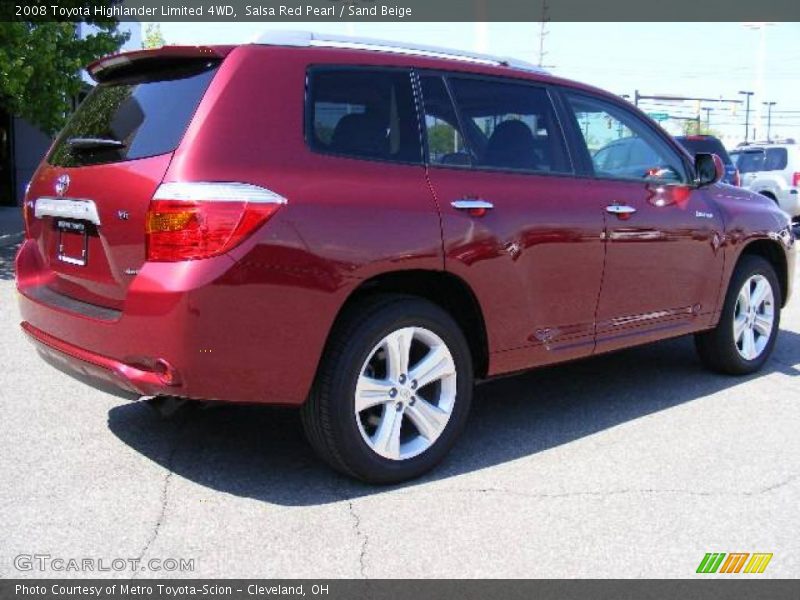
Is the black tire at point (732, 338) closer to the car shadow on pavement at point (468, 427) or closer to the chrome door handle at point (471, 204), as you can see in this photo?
the car shadow on pavement at point (468, 427)

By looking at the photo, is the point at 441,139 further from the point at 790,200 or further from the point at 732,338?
the point at 790,200

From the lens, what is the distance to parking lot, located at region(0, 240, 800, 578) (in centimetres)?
302

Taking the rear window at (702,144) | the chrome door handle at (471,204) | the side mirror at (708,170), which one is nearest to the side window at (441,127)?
the chrome door handle at (471,204)

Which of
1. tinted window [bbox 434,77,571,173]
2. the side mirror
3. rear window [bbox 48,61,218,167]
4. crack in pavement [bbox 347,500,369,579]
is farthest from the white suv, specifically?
rear window [bbox 48,61,218,167]

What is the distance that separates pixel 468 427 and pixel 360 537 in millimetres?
1471

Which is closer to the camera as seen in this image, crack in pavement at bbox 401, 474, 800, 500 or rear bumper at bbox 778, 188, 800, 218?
crack in pavement at bbox 401, 474, 800, 500

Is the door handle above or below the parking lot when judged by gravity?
above

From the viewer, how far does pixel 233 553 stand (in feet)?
9.84

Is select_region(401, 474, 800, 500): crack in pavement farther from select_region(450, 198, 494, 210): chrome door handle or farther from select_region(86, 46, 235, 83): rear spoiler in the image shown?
select_region(86, 46, 235, 83): rear spoiler

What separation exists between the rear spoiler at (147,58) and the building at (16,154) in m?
17.1

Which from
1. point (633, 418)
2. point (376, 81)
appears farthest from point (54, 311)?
point (633, 418)

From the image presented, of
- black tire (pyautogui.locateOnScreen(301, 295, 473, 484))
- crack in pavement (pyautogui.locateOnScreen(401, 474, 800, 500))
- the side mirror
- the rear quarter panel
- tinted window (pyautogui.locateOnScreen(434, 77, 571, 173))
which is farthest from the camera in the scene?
the side mirror

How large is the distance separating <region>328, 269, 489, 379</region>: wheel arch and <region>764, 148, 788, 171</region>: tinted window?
46.9 ft

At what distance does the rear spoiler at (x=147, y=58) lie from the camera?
3.34m
